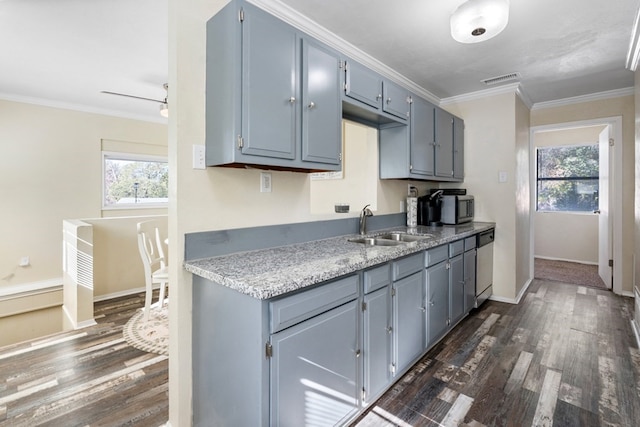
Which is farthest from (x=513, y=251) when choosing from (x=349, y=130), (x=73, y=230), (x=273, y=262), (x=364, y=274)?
(x=73, y=230)

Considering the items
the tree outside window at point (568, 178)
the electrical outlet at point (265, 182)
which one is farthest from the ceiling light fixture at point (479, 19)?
the tree outside window at point (568, 178)

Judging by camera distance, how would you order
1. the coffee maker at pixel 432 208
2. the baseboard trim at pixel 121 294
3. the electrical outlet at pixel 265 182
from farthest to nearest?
the baseboard trim at pixel 121 294, the coffee maker at pixel 432 208, the electrical outlet at pixel 265 182

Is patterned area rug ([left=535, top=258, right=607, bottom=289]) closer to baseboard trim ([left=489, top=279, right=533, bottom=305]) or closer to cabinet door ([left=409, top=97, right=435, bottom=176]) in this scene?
baseboard trim ([left=489, top=279, right=533, bottom=305])

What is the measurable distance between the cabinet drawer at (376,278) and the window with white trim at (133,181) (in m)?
3.76

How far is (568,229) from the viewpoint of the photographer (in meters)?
5.46

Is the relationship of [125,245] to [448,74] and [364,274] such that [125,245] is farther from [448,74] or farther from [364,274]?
[448,74]

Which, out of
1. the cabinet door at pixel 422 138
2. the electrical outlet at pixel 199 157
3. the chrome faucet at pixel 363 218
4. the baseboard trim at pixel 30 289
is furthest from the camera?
the baseboard trim at pixel 30 289

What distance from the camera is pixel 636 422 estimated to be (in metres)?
1.60

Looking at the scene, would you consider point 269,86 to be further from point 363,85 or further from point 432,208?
point 432,208

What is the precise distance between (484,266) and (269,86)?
289 centimetres

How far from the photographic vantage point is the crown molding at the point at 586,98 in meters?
3.50

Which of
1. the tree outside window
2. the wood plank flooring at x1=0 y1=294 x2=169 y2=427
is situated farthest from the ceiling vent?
the wood plank flooring at x1=0 y1=294 x2=169 y2=427

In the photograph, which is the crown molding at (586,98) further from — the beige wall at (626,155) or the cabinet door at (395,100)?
the cabinet door at (395,100)

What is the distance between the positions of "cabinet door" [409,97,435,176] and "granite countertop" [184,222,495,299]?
949 mm
